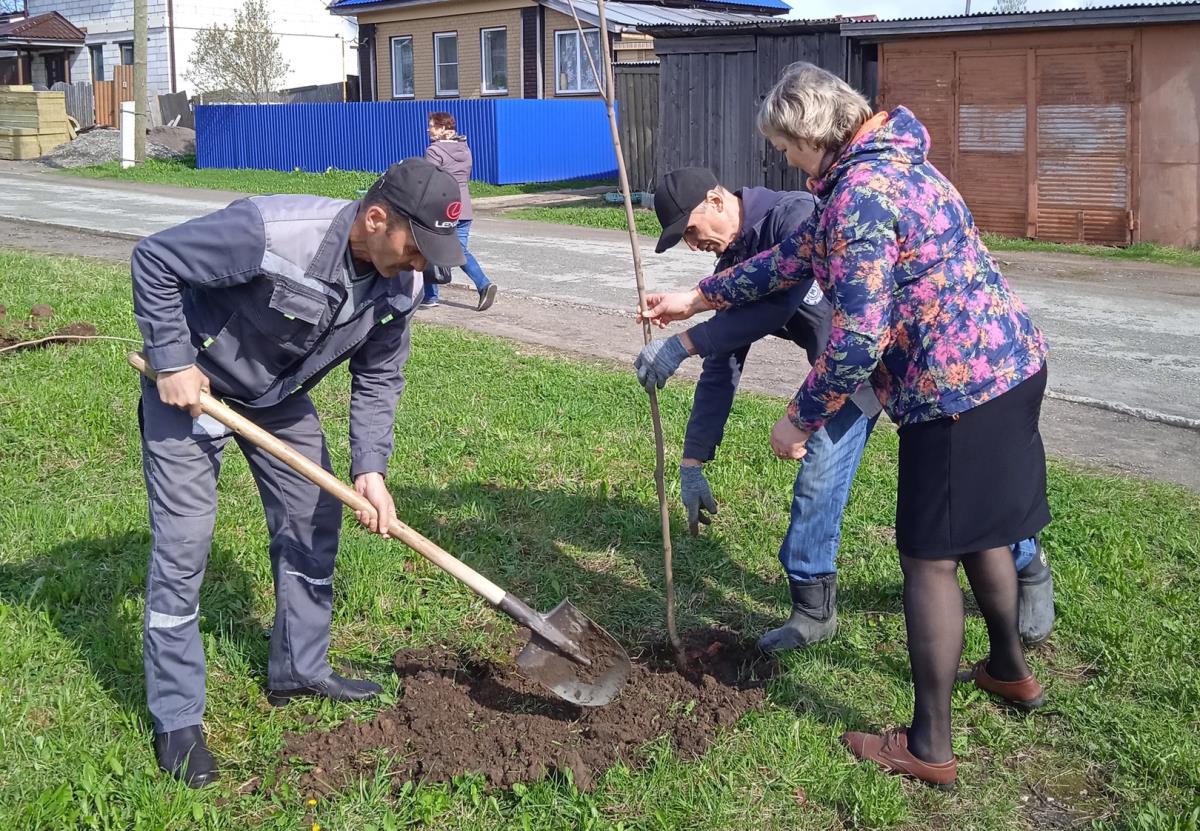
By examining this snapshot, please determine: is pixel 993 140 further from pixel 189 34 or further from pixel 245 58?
pixel 189 34

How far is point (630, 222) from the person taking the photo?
3760 millimetres

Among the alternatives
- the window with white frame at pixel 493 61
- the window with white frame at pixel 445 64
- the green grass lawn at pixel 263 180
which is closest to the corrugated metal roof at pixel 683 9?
the window with white frame at pixel 445 64

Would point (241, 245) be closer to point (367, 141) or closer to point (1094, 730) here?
point (1094, 730)

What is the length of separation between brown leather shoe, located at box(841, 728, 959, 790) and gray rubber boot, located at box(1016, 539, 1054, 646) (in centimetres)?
80

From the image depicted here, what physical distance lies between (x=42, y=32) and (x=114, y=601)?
37.6 m

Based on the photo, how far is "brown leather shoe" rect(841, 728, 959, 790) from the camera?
3252 millimetres

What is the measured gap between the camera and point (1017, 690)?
142 inches

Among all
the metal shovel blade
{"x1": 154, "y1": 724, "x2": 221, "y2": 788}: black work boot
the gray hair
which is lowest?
{"x1": 154, "y1": 724, "x2": 221, "y2": 788}: black work boot

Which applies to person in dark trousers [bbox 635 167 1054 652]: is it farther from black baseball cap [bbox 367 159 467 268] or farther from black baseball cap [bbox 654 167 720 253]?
black baseball cap [bbox 367 159 467 268]

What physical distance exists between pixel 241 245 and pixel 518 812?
1.72 m

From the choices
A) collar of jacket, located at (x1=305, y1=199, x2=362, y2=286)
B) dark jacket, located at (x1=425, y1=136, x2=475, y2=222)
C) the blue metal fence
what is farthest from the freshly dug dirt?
Result: the blue metal fence

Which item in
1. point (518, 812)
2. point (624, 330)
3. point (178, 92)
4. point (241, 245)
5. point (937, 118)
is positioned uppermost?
point (178, 92)

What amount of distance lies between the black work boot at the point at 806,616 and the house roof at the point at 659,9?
58.1ft

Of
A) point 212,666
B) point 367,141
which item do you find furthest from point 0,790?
point 367,141
